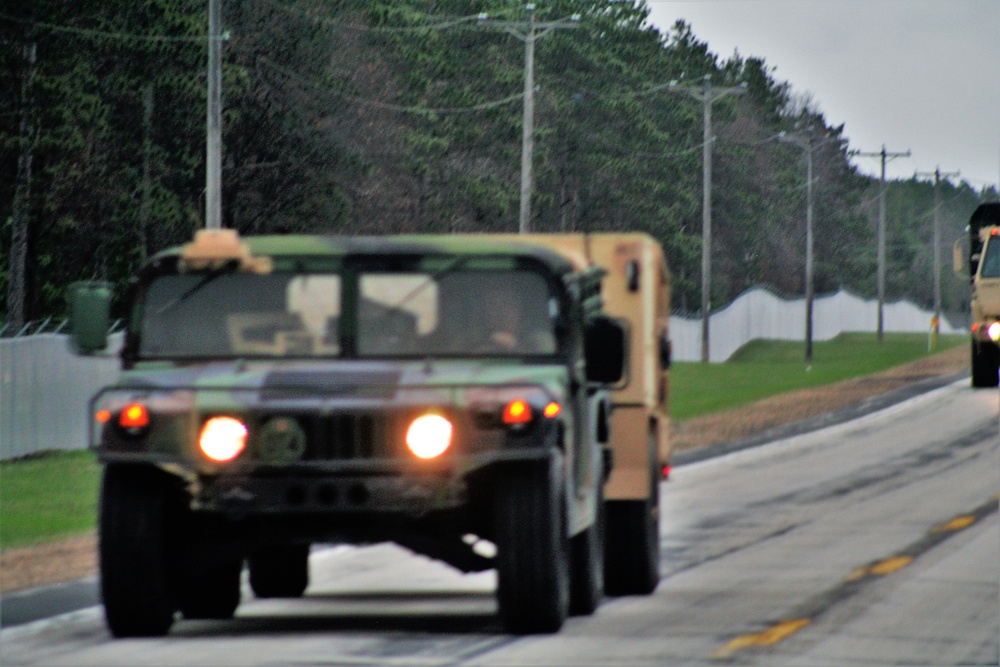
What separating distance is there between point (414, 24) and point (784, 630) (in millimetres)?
61252

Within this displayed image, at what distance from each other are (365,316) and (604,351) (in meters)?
1.32

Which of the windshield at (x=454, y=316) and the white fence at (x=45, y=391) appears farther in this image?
the white fence at (x=45, y=391)

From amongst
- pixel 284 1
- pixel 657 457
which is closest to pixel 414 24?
pixel 284 1

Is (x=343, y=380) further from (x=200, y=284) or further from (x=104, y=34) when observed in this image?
(x=104, y=34)

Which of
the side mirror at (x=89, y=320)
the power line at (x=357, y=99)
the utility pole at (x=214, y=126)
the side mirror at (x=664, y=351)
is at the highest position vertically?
the power line at (x=357, y=99)

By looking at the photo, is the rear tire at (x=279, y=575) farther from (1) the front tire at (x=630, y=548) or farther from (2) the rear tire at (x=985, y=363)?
(2) the rear tire at (x=985, y=363)

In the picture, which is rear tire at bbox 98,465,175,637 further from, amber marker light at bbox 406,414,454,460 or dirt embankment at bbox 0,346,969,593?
dirt embankment at bbox 0,346,969,593

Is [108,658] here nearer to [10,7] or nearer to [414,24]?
[10,7]

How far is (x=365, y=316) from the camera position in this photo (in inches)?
476

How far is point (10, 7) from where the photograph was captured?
141ft

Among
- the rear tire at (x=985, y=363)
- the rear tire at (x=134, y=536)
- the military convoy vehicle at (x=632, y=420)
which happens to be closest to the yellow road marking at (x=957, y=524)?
the military convoy vehicle at (x=632, y=420)

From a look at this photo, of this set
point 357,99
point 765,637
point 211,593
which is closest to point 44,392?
point 211,593

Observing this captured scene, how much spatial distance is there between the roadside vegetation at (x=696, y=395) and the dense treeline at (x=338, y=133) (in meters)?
9.77

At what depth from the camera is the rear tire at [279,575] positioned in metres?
14.7
